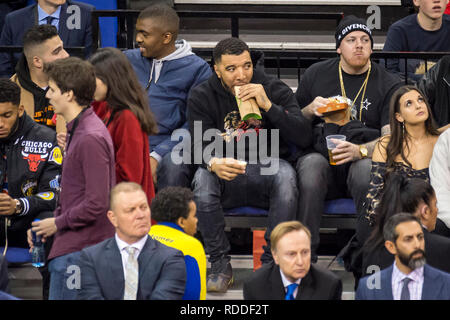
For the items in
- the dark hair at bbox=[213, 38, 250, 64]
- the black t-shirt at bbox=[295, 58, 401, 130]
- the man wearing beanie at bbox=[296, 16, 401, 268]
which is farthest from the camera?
the black t-shirt at bbox=[295, 58, 401, 130]

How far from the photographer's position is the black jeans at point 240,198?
5695 mm

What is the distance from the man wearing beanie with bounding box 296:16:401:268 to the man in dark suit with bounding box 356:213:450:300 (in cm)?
103

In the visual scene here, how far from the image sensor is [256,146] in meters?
5.96

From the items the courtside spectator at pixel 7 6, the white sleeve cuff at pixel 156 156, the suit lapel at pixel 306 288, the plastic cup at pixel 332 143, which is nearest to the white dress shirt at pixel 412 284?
the suit lapel at pixel 306 288

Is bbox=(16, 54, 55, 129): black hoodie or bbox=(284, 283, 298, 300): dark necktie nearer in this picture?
bbox=(284, 283, 298, 300): dark necktie

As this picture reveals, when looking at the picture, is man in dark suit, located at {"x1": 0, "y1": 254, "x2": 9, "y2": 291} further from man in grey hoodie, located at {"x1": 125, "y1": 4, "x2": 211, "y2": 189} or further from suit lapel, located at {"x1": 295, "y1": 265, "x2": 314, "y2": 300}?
man in grey hoodie, located at {"x1": 125, "y1": 4, "x2": 211, "y2": 189}

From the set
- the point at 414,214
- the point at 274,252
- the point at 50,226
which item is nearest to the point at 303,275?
the point at 274,252

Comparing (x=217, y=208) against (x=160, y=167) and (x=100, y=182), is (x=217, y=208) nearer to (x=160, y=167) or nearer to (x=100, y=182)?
(x=160, y=167)

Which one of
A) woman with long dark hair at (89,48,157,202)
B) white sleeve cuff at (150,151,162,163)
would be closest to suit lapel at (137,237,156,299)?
woman with long dark hair at (89,48,157,202)

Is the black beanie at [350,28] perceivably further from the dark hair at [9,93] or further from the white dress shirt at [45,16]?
the white dress shirt at [45,16]

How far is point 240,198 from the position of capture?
593 centimetres

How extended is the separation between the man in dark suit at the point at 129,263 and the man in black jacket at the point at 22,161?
4.01 ft

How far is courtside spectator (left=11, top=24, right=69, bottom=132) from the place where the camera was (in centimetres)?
633

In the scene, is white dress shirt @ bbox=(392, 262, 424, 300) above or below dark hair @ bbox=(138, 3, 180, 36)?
below
